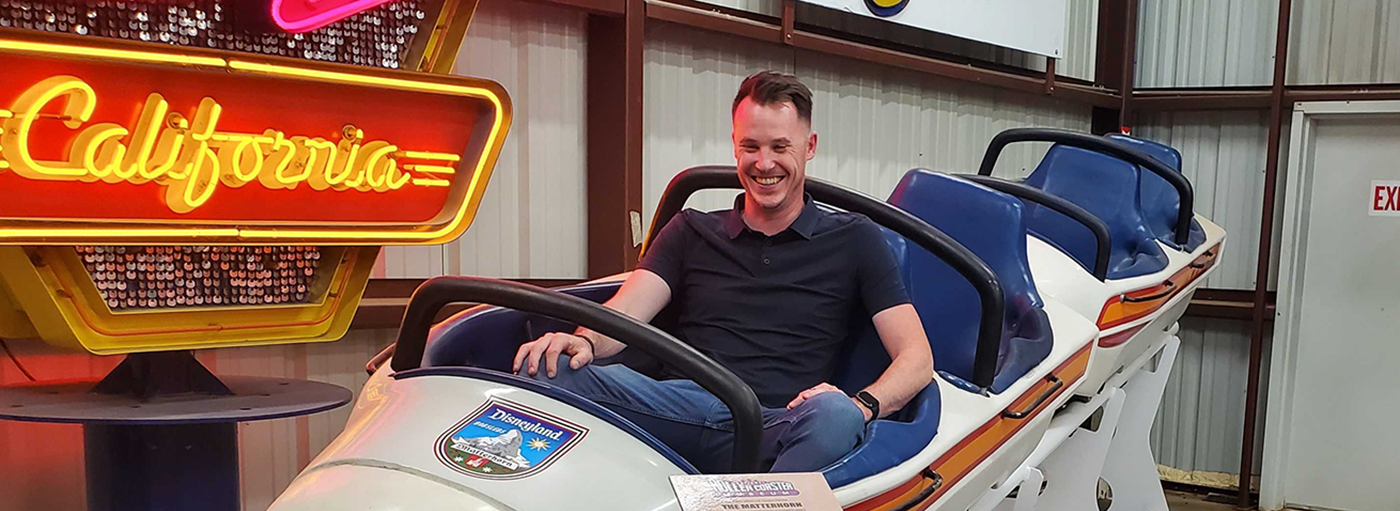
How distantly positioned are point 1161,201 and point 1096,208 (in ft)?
1.46

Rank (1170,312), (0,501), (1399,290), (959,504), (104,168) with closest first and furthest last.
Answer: (104,168) < (959,504) < (0,501) < (1170,312) < (1399,290)

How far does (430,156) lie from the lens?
2.47m

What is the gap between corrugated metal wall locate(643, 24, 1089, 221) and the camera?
379 centimetres

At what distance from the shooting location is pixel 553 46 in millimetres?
3422

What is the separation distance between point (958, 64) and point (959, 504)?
324cm

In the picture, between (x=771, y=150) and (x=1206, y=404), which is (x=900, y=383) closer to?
(x=771, y=150)

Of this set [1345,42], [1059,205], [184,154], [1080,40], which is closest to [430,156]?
[184,154]

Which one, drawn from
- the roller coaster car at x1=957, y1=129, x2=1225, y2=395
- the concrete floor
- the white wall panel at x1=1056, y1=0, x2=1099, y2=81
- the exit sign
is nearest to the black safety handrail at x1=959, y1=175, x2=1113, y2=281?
the roller coaster car at x1=957, y1=129, x2=1225, y2=395

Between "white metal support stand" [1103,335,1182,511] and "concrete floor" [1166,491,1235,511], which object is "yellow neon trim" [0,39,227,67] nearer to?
"white metal support stand" [1103,335,1182,511]

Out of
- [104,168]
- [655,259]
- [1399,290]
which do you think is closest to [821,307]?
[655,259]

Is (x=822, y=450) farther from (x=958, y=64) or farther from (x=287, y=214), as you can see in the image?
(x=958, y=64)

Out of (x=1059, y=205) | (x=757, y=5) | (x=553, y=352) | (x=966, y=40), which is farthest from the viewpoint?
(x=966, y=40)

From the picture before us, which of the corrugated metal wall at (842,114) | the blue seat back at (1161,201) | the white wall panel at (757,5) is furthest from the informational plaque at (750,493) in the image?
the blue seat back at (1161,201)

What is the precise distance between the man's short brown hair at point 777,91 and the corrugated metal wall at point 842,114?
5.87ft
